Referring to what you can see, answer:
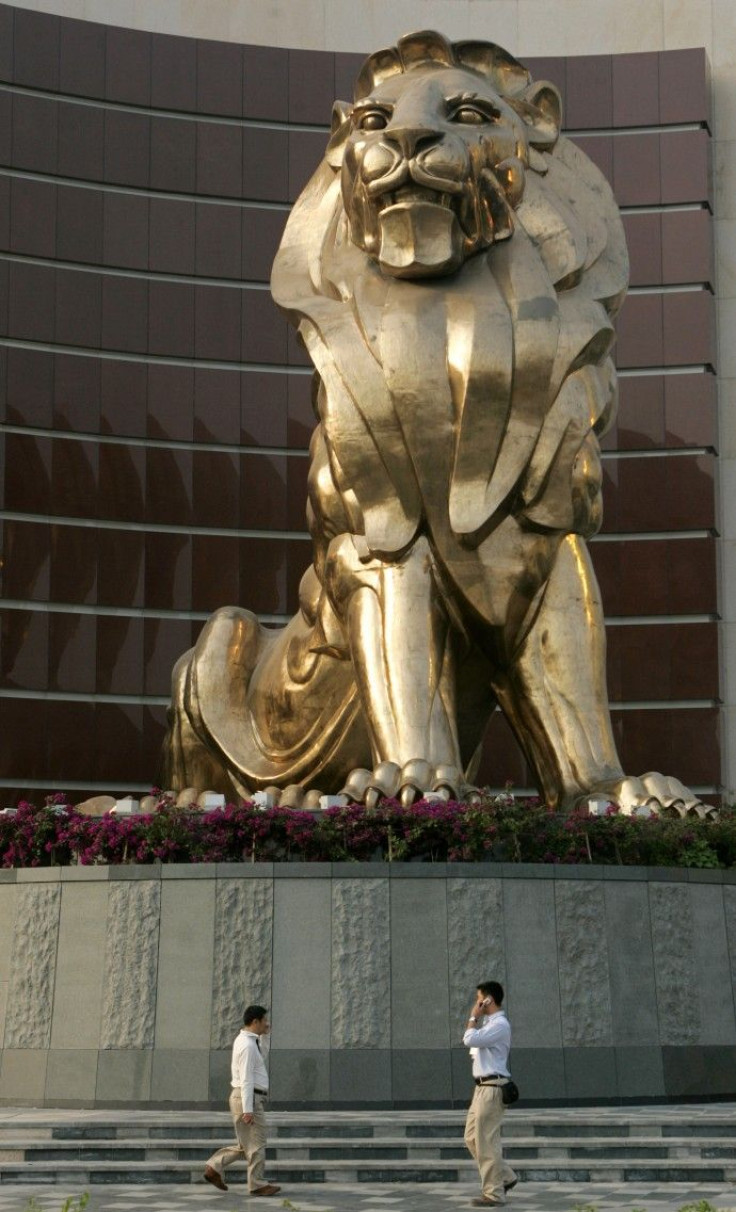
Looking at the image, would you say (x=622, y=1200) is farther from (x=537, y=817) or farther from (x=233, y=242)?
(x=233, y=242)

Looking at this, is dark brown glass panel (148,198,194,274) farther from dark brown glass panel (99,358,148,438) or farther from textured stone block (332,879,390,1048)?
textured stone block (332,879,390,1048)

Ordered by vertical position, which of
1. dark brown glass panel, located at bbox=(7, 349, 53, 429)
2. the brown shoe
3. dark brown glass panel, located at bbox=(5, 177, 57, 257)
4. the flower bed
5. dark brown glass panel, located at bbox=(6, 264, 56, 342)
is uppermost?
dark brown glass panel, located at bbox=(5, 177, 57, 257)

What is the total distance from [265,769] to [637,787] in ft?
9.26

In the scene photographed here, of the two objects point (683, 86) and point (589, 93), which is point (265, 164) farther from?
point (683, 86)

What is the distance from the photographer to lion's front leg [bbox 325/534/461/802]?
31.1 ft

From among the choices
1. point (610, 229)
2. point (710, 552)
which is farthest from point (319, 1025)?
point (710, 552)

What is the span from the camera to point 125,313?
63.1ft

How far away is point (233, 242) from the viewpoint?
19578 mm

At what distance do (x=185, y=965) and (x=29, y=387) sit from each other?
35.4ft

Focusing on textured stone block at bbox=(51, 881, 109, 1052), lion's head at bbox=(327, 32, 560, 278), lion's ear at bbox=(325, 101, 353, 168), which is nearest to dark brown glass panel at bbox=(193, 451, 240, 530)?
lion's ear at bbox=(325, 101, 353, 168)

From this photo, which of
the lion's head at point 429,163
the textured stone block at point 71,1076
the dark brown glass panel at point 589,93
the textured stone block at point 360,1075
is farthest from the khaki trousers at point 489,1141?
the dark brown glass panel at point 589,93

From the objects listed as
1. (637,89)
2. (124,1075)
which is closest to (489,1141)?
(124,1075)

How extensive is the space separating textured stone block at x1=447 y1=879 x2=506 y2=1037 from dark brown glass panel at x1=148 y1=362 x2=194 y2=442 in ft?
35.5

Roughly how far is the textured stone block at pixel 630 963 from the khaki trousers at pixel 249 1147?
8.83 feet
